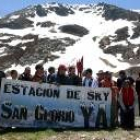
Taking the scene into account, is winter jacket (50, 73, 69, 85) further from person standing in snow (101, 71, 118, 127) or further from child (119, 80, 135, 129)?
child (119, 80, 135, 129)

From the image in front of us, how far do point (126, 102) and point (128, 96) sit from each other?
0.24 m

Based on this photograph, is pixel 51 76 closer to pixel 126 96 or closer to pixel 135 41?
pixel 126 96

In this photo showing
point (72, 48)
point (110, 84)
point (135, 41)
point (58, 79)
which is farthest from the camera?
point (135, 41)

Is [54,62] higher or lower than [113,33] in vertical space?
lower

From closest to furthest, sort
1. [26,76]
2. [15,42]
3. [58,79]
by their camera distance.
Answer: [26,76]
[58,79]
[15,42]

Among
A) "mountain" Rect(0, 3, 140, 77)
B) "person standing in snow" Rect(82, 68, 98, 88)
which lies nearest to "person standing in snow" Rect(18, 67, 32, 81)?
"person standing in snow" Rect(82, 68, 98, 88)

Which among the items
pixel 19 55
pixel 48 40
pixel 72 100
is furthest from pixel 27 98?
pixel 48 40

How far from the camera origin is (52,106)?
17000 millimetres

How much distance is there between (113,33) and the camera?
615ft

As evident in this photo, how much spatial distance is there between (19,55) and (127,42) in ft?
124

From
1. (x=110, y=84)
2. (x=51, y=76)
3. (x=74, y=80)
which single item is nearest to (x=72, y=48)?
(x=110, y=84)

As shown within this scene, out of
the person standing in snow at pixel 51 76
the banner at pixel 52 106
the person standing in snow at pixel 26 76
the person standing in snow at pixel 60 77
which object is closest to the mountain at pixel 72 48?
the banner at pixel 52 106

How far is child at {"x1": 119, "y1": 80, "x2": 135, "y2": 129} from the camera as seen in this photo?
18250mm

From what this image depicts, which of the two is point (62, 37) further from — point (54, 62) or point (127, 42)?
point (54, 62)
